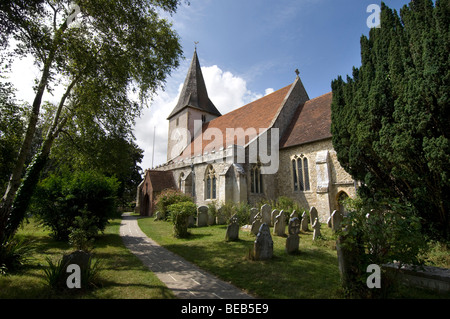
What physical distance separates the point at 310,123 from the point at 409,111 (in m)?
9.50

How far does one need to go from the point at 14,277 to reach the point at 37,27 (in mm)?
5869

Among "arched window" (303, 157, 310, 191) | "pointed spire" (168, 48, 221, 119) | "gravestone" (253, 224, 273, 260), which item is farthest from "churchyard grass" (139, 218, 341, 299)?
"pointed spire" (168, 48, 221, 119)

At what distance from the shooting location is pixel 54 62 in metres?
6.30

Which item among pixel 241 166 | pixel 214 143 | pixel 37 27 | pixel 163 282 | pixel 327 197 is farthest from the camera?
pixel 214 143

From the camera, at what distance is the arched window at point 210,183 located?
53.1 ft

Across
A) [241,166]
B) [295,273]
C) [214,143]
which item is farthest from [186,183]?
[295,273]

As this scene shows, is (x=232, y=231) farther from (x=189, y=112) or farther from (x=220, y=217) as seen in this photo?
(x=189, y=112)

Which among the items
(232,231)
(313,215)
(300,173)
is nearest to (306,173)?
(300,173)

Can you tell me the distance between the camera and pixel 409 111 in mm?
6238

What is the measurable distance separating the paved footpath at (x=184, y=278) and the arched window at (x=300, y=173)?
1013 cm

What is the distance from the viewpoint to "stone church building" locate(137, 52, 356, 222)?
44.0 feet

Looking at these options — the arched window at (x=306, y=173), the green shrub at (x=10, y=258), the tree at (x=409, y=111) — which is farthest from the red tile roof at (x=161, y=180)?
the tree at (x=409, y=111)

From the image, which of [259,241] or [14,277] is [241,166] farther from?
[14,277]

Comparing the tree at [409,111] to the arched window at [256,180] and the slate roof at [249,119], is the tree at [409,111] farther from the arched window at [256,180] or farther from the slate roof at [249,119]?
the slate roof at [249,119]
